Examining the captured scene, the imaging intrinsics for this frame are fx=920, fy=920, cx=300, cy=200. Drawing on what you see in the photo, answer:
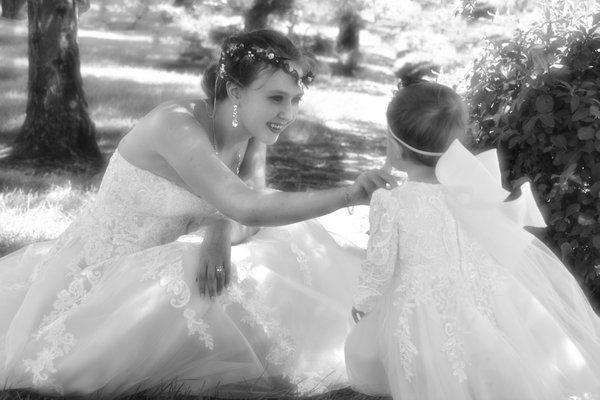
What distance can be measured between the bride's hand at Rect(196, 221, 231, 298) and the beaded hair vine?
0.61m

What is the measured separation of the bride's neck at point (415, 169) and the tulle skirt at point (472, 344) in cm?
32

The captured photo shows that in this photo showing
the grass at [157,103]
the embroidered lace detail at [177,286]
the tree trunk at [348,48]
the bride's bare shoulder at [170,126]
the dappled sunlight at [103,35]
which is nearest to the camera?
the embroidered lace detail at [177,286]

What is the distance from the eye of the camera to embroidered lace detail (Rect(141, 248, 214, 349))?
3.14 metres

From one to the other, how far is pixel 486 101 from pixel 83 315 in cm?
210

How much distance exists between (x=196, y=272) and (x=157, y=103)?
716 centimetres

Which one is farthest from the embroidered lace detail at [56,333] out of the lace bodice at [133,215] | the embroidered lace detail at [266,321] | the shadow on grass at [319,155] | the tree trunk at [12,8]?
the tree trunk at [12,8]

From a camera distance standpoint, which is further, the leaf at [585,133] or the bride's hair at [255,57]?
the leaf at [585,133]

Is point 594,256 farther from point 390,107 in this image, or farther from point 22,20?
point 22,20

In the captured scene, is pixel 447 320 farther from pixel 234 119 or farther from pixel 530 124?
pixel 530 124

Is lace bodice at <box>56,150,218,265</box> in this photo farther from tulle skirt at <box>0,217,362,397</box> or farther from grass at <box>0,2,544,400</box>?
grass at <box>0,2,544,400</box>

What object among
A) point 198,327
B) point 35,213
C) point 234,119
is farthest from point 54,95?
point 198,327

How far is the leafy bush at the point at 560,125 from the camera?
3895mm

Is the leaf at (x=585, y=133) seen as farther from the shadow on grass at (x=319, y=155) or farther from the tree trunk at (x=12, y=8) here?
the tree trunk at (x=12, y=8)

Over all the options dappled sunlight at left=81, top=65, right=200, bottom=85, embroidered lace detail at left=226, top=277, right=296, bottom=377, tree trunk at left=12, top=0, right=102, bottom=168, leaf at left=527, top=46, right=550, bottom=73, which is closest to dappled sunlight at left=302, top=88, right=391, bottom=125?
dappled sunlight at left=81, top=65, right=200, bottom=85
